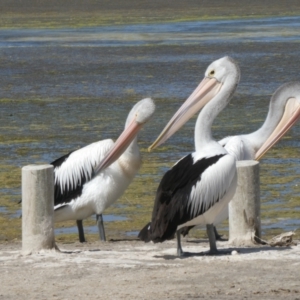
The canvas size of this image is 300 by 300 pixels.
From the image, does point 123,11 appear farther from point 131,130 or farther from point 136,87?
point 131,130

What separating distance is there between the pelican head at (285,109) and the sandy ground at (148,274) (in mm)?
1196

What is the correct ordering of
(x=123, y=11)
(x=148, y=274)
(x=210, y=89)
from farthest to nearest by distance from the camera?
(x=123, y=11)
(x=210, y=89)
(x=148, y=274)

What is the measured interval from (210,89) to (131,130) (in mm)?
751

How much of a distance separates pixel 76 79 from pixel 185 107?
37.6 feet

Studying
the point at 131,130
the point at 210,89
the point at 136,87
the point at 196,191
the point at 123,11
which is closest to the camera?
the point at 196,191

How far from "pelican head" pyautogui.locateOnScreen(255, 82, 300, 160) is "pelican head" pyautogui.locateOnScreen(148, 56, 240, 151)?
1106 millimetres

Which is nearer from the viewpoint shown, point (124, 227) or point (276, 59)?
point (124, 227)

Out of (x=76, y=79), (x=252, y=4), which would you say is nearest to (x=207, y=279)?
(x=76, y=79)

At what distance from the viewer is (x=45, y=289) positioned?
16.6 ft

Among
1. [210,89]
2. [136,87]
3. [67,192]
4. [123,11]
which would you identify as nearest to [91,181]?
[67,192]

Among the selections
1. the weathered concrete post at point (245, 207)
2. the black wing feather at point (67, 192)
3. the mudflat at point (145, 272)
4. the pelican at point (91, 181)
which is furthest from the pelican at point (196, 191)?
the black wing feather at point (67, 192)

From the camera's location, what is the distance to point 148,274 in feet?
17.5

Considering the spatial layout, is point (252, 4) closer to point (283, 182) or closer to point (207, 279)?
point (283, 182)

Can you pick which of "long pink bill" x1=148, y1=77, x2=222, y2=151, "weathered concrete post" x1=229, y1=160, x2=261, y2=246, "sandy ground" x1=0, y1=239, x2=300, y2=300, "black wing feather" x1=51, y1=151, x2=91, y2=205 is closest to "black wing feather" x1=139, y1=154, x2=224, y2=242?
"sandy ground" x1=0, y1=239, x2=300, y2=300
